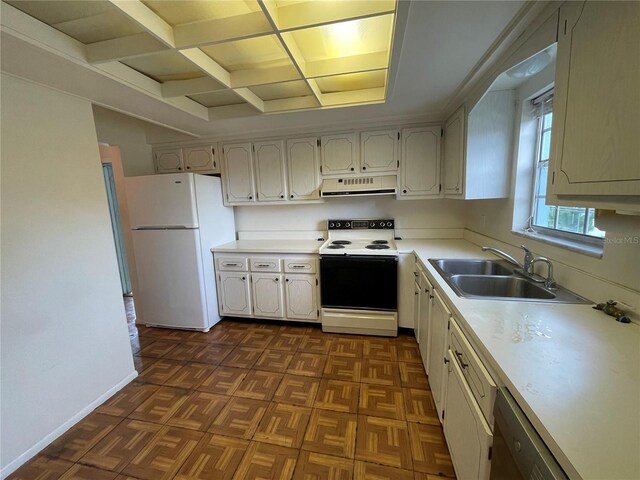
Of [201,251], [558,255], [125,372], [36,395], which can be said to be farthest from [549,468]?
[201,251]

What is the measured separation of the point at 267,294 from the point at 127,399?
1401mm

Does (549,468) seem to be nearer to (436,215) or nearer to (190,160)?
(436,215)

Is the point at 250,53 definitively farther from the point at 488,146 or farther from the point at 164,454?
the point at 164,454

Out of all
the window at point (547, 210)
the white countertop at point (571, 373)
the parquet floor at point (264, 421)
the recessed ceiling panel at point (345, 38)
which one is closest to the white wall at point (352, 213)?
the window at point (547, 210)

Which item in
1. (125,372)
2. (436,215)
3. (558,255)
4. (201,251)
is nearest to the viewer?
(558,255)

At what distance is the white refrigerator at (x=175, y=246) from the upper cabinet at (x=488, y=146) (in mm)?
2483

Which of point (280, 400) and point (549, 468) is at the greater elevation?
point (549, 468)

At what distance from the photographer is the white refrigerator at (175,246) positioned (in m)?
2.73

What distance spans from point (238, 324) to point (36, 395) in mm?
1670

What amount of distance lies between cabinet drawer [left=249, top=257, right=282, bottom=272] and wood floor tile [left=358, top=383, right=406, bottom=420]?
1404 millimetres

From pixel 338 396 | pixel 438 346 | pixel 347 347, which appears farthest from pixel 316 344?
pixel 438 346

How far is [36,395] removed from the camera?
158cm

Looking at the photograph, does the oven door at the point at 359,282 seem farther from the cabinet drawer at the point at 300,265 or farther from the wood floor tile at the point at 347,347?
the wood floor tile at the point at 347,347

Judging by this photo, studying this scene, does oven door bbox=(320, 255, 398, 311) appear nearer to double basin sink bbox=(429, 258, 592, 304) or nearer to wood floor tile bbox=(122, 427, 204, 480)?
double basin sink bbox=(429, 258, 592, 304)
